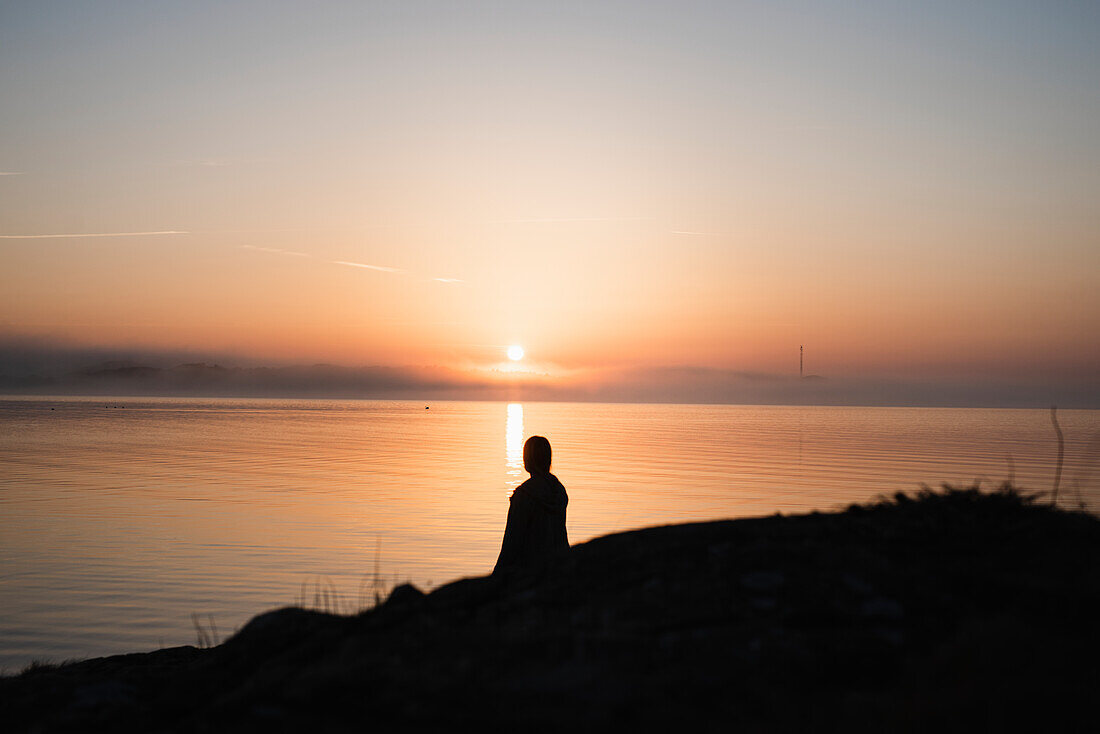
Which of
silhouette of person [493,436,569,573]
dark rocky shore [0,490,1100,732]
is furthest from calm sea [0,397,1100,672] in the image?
dark rocky shore [0,490,1100,732]

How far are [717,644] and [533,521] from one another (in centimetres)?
470

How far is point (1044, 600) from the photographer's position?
5.41m

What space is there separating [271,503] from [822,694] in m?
27.6

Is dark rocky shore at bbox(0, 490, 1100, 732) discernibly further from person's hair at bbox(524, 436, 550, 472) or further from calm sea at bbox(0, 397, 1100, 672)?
person's hair at bbox(524, 436, 550, 472)

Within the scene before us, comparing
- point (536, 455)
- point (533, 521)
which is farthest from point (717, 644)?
point (536, 455)

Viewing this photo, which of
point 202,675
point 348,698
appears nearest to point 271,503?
point 202,675

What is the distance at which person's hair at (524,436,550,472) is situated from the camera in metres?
9.76

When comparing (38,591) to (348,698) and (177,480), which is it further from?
(177,480)

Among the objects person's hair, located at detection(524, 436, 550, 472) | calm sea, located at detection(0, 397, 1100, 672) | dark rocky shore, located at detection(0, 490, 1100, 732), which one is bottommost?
calm sea, located at detection(0, 397, 1100, 672)

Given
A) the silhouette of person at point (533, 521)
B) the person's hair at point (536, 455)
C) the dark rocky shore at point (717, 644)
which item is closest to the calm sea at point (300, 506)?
the silhouette of person at point (533, 521)

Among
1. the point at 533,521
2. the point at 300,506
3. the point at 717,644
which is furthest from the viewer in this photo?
the point at 300,506

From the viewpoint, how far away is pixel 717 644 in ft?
16.8

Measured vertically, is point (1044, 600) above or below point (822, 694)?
above

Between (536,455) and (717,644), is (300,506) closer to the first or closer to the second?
(536,455)
